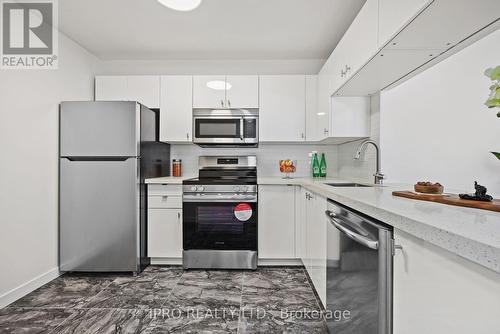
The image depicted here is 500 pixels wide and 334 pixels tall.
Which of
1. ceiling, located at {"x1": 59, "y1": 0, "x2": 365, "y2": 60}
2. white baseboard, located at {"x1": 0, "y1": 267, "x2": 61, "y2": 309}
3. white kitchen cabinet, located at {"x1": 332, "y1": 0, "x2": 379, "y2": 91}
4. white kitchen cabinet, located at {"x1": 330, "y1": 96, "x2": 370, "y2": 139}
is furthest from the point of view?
white kitchen cabinet, located at {"x1": 330, "y1": 96, "x2": 370, "y2": 139}

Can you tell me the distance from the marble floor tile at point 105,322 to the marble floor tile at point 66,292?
0.21 metres

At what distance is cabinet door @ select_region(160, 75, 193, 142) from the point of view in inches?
123

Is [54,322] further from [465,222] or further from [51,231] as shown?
[465,222]

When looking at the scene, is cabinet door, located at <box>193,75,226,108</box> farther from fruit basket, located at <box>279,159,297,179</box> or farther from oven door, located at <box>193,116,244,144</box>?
fruit basket, located at <box>279,159,297,179</box>

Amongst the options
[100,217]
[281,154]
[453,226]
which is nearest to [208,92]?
[281,154]

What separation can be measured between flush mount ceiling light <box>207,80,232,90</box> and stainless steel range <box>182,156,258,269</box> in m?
1.12

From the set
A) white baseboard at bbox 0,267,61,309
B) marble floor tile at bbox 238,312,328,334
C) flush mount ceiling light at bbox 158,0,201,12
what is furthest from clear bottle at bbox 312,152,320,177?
white baseboard at bbox 0,267,61,309

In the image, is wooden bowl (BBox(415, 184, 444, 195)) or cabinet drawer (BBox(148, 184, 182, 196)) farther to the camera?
cabinet drawer (BBox(148, 184, 182, 196))

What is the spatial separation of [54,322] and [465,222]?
2367mm

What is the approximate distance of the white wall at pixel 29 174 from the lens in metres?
2.11

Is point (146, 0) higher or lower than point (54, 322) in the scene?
higher

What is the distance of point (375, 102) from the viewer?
94.0 inches

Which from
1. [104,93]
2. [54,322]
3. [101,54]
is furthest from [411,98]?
[101,54]

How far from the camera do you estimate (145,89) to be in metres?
3.13
